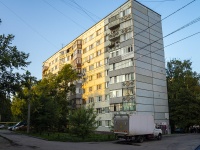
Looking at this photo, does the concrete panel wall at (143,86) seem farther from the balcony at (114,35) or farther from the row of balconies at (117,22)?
the row of balconies at (117,22)

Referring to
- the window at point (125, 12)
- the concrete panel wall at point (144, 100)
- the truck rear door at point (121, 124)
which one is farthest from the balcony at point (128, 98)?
the window at point (125, 12)

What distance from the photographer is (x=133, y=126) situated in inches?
1111

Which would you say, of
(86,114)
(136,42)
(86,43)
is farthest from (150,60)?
(86,114)

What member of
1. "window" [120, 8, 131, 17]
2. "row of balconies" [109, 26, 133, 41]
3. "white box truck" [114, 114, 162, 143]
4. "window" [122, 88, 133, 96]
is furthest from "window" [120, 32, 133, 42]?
"white box truck" [114, 114, 162, 143]

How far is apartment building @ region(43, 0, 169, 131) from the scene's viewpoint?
148 ft

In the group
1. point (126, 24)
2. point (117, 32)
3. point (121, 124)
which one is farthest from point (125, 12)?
point (121, 124)

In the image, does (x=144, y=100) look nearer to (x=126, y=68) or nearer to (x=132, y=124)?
(x=126, y=68)

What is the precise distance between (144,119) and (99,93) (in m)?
23.5

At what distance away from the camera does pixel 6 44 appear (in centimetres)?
2309

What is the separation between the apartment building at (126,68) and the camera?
45.2 meters

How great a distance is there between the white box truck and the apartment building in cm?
1280

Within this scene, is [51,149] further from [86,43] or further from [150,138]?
[86,43]

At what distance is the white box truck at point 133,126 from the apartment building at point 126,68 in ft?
42.0

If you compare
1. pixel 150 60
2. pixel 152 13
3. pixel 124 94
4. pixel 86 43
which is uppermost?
pixel 152 13
